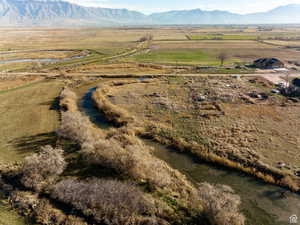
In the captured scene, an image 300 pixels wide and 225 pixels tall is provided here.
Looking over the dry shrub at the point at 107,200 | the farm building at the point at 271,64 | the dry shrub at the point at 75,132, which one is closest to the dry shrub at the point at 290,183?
the dry shrub at the point at 107,200

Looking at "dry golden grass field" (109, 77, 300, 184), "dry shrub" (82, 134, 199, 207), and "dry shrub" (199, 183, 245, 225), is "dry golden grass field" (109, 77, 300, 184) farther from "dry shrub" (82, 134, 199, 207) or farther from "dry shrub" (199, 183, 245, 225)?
"dry shrub" (199, 183, 245, 225)

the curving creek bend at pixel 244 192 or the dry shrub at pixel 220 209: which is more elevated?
the dry shrub at pixel 220 209

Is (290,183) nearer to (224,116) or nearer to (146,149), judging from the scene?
(146,149)

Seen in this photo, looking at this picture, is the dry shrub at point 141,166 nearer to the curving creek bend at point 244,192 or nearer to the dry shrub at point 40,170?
the curving creek bend at point 244,192

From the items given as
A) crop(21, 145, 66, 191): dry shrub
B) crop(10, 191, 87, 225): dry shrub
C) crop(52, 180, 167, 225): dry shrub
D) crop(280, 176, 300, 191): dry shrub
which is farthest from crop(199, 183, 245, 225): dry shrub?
crop(21, 145, 66, 191): dry shrub

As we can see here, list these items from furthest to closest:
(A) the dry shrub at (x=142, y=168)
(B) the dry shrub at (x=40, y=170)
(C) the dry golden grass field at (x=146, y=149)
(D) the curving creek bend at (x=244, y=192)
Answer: (B) the dry shrub at (x=40, y=170)
(A) the dry shrub at (x=142, y=168)
(C) the dry golden grass field at (x=146, y=149)
(D) the curving creek bend at (x=244, y=192)

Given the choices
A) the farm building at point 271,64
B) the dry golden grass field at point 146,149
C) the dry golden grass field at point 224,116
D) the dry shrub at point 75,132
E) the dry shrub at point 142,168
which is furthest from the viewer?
the farm building at point 271,64

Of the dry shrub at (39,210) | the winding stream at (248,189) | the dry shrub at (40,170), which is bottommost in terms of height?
the winding stream at (248,189)
